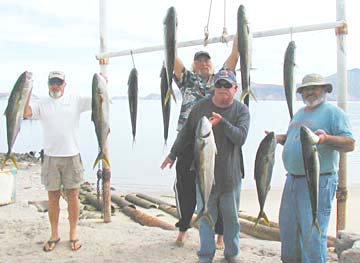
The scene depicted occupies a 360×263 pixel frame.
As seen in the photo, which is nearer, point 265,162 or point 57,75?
point 265,162

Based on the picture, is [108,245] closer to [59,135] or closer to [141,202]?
[59,135]

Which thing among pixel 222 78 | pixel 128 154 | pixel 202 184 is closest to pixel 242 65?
pixel 222 78

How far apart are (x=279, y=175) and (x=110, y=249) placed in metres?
16.4

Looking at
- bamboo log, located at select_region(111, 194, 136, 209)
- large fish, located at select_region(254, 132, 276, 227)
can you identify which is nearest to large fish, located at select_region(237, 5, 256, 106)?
large fish, located at select_region(254, 132, 276, 227)

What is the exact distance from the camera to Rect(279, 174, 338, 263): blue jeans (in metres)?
4.49

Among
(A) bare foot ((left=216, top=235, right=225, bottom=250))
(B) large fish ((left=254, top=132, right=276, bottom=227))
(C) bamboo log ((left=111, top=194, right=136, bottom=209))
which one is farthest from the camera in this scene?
(C) bamboo log ((left=111, top=194, right=136, bottom=209))

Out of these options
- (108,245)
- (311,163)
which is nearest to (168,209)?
(108,245)

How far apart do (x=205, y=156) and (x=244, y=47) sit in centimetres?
125

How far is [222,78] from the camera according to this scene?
Answer: 482 centimetres

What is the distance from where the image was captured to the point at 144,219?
967 cm

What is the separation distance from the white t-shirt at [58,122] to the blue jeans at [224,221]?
1.90 meters

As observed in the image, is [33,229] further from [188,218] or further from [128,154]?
[128,154]

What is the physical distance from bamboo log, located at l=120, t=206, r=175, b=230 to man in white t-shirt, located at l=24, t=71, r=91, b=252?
317 cm

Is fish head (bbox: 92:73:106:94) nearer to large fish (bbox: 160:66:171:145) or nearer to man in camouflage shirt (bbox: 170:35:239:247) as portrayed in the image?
large fish (bbox: 160:66:171:145)
